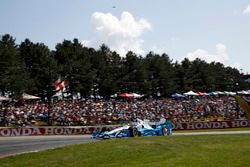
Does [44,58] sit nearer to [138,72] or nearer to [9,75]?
[9,75]

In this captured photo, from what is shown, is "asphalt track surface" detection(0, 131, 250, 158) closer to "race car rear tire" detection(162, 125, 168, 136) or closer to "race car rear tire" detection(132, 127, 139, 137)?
"race car rear tire" detection(132, 127, 139, 137)

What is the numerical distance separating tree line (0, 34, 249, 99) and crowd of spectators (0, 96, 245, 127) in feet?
37.5

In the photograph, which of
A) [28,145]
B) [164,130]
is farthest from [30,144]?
[164,130]

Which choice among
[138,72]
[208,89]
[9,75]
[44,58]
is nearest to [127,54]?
[138,72]

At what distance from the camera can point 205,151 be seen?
16.8 meters

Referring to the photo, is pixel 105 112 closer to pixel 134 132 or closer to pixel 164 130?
pixel 164 130

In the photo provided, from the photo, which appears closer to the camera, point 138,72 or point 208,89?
point 138,72

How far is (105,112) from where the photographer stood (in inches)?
1844

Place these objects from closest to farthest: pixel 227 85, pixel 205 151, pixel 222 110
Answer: pixel 205 151 → pixel 222 110 → pixel 227 85

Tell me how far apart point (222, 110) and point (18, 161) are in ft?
136

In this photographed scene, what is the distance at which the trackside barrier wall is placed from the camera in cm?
3891

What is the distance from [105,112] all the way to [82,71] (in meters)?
21.4

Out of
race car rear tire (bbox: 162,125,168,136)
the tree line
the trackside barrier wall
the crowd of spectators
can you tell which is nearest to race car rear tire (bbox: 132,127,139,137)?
race car rear tire (bbox: 162,125,168,136)

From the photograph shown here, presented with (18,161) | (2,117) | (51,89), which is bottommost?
(18,161)
